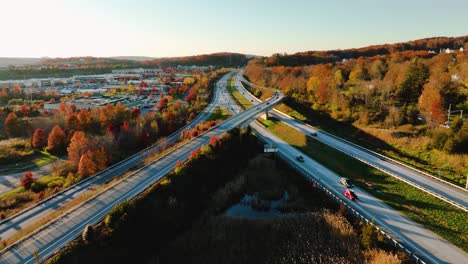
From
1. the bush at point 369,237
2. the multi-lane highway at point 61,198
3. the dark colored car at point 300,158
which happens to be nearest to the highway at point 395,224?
the bush at point 369,237

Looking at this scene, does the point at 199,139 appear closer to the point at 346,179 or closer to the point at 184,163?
the point at 184,163

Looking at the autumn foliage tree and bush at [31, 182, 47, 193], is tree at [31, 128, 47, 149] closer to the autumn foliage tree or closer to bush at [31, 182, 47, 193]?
the autumn foliage tree

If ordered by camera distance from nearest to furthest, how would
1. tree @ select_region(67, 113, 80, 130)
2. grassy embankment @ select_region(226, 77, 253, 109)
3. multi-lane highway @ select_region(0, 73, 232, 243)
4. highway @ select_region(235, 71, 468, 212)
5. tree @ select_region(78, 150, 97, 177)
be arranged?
multi-lane highway @ select_region(0, 73, 232, 243), highway @ select_region(235, 71, 468, 212), tree @ select_region(78, 150, 97, 177), tree @ select_region(67, 113, 80, 130), grassy embankment @ select_region(226, 77, 253, 109)

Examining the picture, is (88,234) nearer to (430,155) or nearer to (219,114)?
(430,155)

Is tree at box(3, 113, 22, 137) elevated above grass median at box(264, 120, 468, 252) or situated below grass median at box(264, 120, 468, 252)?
above

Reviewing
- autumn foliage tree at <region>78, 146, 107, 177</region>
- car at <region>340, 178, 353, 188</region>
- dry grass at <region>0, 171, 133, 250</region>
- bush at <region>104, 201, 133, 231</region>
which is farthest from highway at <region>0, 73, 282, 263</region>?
car at <region>340, 178, 353, 188</region>

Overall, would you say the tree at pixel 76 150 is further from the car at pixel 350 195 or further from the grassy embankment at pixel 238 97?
the grassy embankment at pixel 238 97

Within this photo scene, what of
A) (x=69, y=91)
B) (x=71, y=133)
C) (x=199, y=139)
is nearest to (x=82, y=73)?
(x=69, y=91)

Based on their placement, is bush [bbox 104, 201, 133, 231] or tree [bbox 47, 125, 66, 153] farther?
tree [bbox 47, 125, 66, 153]
